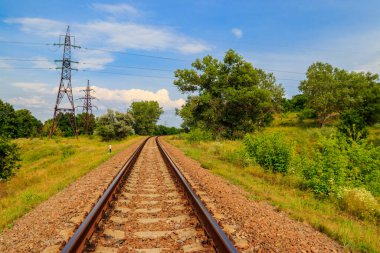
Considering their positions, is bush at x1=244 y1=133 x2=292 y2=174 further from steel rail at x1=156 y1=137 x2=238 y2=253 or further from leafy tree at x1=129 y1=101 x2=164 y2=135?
leafy tree at x1=129 y1=101 x2=164 y2=135

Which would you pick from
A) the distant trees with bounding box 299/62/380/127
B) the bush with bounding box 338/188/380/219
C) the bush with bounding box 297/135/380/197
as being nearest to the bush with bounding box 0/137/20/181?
the bush with bounding box 297/135/380/197

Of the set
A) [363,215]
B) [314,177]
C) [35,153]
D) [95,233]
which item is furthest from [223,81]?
[95,233]

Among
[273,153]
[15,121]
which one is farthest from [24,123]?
[273,153]

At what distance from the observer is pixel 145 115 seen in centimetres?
10638

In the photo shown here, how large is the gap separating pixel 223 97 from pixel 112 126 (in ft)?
66.6

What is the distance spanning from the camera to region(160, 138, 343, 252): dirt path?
4469 mm

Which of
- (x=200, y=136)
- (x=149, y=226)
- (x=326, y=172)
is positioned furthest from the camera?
(x=200, y=136)

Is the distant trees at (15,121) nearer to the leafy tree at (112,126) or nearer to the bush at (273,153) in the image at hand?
the leafy tree at (112,126)

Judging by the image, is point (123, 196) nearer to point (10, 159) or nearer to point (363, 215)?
point (363, 215)

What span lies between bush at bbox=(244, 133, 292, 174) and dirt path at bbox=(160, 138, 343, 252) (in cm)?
572

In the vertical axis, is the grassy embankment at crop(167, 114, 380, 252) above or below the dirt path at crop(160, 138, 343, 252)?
below

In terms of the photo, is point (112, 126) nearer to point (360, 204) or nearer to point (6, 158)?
point (6, 158)

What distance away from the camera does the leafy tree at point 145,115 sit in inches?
4026

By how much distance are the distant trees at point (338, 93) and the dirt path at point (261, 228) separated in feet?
178
